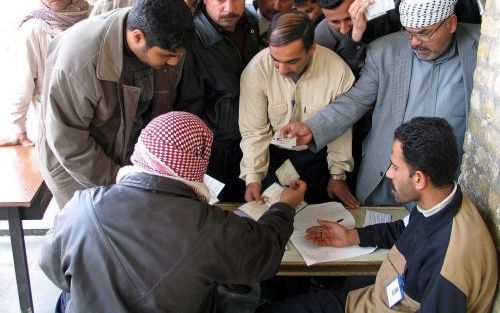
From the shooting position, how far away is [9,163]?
2.94 meters

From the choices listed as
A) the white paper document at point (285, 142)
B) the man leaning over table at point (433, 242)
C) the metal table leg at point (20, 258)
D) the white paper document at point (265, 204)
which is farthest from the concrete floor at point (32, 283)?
the man leaning over table at point (433, 242)

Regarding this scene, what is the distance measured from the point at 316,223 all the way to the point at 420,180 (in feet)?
2.39

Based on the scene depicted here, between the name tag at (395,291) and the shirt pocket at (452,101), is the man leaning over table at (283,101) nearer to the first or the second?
the shirt pocket at (452,101)

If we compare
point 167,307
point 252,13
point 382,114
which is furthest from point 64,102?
point 382,114

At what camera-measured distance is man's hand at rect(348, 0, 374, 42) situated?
250cm

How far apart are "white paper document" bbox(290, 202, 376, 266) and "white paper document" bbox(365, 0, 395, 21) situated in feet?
3.34

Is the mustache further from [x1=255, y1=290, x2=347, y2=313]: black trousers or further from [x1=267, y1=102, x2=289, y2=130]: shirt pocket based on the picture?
[x1=255, y1=290, x2=347, y2=313]: black trousers

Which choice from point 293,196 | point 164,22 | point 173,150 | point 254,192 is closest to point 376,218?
point 293,196

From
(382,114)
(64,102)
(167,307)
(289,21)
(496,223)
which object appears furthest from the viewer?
(382,114)

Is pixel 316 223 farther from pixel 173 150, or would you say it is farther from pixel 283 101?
pixel 173 150

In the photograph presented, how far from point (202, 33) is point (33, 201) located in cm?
132

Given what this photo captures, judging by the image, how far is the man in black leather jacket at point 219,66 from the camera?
8.72 feet

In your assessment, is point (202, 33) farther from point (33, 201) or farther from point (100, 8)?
point (33, 201)

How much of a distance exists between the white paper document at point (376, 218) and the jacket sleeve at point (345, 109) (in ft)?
1.48
